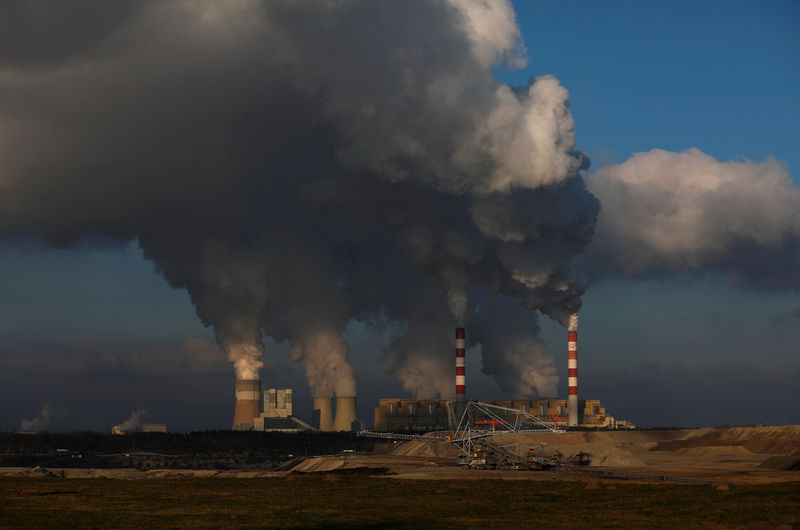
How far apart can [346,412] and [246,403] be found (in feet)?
67.0

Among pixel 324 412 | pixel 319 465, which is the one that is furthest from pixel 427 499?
pixel 324 412

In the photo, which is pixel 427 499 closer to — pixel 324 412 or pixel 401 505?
pixel 401 505

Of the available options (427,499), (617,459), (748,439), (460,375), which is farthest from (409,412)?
(427,499)

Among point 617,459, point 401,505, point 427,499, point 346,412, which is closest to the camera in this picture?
point 401,505

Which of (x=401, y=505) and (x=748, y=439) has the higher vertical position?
(x=401, y=505)

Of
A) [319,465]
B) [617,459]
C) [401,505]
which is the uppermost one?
[401,505]

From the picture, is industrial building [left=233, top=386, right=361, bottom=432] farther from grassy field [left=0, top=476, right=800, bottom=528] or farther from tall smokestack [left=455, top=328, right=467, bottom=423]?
grassy field [left=0, top=476, right=800, bottom=528]

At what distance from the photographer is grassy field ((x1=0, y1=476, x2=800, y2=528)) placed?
151 feet

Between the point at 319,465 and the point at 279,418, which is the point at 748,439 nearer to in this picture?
the point at 319,465

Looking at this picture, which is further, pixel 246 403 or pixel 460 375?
pixel 246 403

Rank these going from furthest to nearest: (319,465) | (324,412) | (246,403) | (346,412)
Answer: (324,412) → (346,412) → (246,403) → (319,465)

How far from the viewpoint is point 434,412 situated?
178 meters

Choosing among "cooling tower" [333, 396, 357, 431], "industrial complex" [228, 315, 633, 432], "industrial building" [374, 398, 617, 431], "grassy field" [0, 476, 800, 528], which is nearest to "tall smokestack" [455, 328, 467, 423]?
"industrial complex" [228, 315, 633, 432]

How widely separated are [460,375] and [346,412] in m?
36.5
